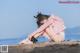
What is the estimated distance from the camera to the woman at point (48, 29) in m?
2.99

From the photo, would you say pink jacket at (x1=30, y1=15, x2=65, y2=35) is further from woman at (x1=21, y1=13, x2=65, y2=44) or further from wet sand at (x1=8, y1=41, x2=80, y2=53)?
wet sand at (x1=8, y1=41, x2=80, y2=53)

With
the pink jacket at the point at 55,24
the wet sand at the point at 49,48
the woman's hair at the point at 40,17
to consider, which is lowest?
the wet sand at the point at 49,48

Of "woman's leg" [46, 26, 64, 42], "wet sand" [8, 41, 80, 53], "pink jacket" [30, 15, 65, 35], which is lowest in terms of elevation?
"wet sand" [8, 41, 80, 53]

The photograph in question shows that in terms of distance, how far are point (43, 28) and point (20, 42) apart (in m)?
0.25

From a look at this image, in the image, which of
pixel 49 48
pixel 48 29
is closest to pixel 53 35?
pixel 48 29

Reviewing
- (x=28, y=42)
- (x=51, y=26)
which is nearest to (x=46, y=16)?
(x=51, y=26)

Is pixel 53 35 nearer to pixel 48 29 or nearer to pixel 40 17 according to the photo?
pixel 48 29

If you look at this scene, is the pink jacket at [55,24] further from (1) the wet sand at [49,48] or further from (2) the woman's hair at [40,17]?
(1) the wet sand at [49,48]

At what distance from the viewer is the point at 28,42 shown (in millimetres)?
2992

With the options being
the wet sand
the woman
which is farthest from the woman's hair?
the wet sand

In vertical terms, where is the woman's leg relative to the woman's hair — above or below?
below

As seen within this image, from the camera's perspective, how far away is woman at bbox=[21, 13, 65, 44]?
118 inches

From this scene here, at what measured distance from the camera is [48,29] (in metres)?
3.00

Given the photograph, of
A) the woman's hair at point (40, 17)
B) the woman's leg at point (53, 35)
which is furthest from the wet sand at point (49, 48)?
the woman's hair at point (40, 17)
